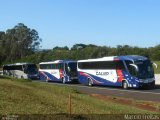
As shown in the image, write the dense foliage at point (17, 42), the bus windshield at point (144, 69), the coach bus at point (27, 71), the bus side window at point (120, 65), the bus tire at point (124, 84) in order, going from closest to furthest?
the bus windshield at point (144, 69) < the bus tire at point (124, 84) < the bus side window at point (120, 65) < the coach bus at point (27, 71) < the dense foliage at point (17, 42)

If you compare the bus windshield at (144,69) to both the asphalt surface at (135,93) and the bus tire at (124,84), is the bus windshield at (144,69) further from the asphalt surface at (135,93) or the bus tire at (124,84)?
the bus tire at (124,84)

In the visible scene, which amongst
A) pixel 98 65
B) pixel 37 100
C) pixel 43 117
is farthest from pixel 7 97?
pixel 98 65

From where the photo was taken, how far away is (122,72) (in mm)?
39219

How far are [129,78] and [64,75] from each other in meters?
16.2

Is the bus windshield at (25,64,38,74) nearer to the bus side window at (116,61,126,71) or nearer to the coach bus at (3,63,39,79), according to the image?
the coach bus at (3,63,39,79)

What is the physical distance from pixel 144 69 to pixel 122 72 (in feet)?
7.16

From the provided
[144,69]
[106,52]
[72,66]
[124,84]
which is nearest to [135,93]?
[144,69]

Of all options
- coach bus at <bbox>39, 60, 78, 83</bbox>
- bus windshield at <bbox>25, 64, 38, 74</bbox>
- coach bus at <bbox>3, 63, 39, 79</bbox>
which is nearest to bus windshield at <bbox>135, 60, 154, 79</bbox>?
coach bus at <bbox>39, 60, 78, 83</bbox>

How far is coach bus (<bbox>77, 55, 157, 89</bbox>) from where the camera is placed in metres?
37.8

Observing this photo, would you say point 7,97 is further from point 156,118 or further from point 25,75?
point 25,75

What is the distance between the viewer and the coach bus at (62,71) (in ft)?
173

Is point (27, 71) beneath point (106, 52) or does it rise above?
beneath

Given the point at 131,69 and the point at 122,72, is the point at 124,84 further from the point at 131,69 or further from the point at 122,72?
the point at 131,69

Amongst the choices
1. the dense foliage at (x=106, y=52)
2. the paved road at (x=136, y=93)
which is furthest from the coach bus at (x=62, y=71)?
the dense foliage at (x=106, y=52)
